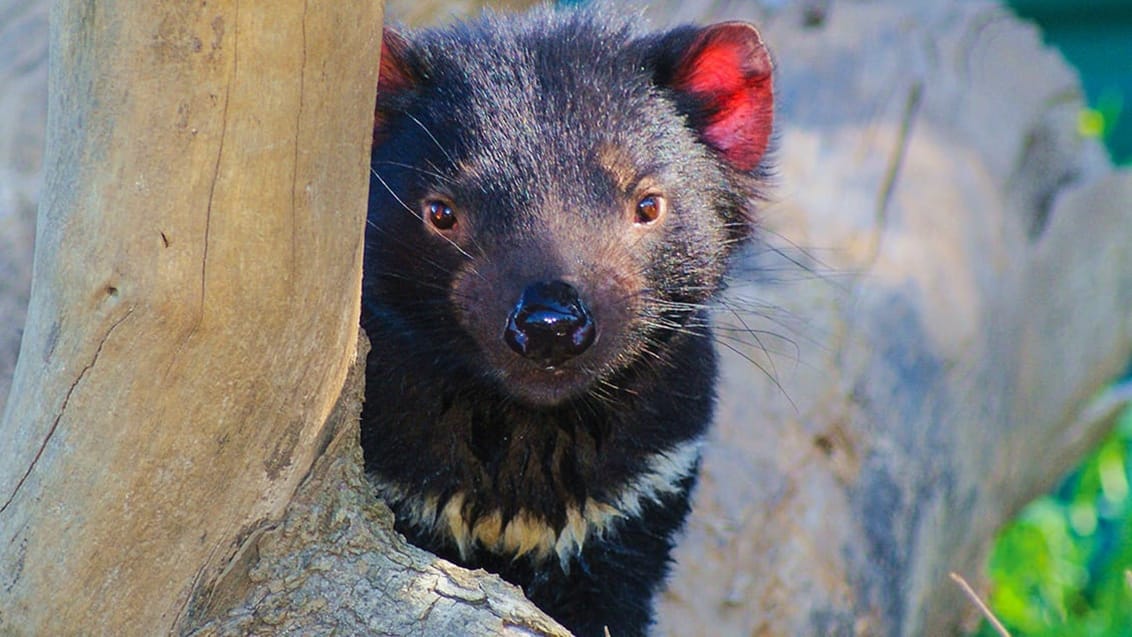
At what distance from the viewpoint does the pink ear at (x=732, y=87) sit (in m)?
3.02

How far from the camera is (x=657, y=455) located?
307 cm

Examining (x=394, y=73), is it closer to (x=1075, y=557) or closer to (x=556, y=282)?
(x=556, y=282)

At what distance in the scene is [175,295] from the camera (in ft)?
6.42

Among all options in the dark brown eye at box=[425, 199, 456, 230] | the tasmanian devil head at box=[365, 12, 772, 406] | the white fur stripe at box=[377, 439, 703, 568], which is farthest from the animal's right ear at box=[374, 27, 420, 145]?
the white fur stripe at box=[377, 439, 703, 568]

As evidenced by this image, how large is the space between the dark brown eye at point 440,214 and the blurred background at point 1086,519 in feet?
11.5

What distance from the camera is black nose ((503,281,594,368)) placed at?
2.44 meters

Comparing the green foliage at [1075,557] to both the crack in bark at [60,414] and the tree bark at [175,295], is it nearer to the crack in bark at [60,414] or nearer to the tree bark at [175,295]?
the tree bark at [175,295]

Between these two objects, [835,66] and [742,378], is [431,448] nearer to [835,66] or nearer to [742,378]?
[742,378]

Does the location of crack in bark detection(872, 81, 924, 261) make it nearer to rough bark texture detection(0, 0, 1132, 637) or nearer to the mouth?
rough bark texture detection(0, 0, 1132, 637)

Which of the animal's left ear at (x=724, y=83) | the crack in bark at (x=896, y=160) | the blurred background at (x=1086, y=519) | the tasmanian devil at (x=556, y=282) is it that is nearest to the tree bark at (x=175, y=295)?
the tasmanian devil at (x=556, y=282)

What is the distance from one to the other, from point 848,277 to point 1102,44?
2715 mm

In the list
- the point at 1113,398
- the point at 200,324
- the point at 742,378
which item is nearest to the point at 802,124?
the point at 742,378

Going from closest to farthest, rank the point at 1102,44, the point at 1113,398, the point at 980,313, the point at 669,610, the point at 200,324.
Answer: the point at 200,324
the point at 669,610
the point at 980,313
the point at 1113,398
the point at 1102,44

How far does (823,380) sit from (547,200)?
5.57 feet
